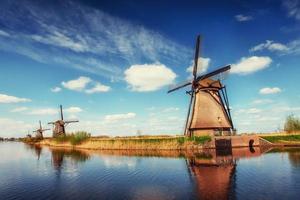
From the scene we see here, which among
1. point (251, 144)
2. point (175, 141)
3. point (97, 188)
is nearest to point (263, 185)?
point (97, 188)

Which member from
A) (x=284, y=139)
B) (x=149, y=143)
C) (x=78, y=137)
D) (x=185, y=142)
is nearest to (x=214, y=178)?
(x=185, y=142)

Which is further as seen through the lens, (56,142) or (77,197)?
(56,142)

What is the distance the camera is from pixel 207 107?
44312mm

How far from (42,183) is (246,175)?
14611 mm

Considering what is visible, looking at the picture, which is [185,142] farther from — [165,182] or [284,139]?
[165,182]

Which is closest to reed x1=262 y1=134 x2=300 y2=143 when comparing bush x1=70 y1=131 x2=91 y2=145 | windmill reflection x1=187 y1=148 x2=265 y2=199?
windmill reflection x1=187 y1=148 x2=265 y2=199

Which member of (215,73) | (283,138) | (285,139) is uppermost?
(215,73)

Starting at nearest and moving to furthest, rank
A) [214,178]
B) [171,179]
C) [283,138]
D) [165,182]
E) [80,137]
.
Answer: [165,182]
[214,178]
[171,179]
[283,138]
[80,137]

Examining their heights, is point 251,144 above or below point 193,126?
below

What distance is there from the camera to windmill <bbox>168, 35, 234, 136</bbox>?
43.5 meters

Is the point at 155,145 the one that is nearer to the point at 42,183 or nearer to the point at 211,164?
the point at 211,164

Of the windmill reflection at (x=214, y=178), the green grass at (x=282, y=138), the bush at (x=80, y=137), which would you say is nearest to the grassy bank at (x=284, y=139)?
the green grass at (x=282, y=138)

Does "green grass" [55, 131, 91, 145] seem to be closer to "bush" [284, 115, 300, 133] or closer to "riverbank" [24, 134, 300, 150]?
"riverbank" [24, 134, 300, 150]

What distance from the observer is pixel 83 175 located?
82.8ft
